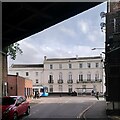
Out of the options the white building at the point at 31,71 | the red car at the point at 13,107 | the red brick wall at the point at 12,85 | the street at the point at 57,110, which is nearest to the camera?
the red car at the point at 13,107

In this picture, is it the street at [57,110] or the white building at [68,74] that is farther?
the white building at [68,74]

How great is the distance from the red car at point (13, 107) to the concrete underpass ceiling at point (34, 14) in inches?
183

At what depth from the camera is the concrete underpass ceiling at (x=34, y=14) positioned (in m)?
16.4

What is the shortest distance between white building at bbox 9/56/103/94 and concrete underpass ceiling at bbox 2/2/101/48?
92.7 meters

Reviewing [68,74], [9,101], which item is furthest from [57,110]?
[68,74]

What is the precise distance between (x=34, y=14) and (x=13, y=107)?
8.08m

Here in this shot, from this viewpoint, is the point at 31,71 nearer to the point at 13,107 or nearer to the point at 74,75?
the point at 74,75

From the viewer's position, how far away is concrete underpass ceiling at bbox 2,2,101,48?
1639cm

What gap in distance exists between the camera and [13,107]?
23922 millimetres

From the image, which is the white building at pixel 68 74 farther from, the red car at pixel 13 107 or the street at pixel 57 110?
the red car at pixel 13 107

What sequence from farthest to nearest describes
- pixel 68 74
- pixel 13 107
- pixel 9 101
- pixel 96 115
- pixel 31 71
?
pixel 31 71, pixel 68 74, pixel 96 115, pixel 9 101, pixel 13 107

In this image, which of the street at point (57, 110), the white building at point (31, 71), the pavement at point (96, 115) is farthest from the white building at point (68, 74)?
the pavement at point (96, 115)

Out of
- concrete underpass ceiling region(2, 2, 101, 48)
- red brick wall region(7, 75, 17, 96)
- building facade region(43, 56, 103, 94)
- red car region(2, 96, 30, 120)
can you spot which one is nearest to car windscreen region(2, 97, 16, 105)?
red car region(2, 96, 30, 120)

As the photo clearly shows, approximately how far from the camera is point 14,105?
24.4 metres
